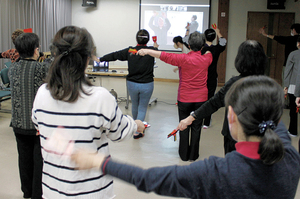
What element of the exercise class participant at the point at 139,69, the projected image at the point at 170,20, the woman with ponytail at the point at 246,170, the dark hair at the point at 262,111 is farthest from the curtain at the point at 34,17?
the dark hair at the point at 262,111

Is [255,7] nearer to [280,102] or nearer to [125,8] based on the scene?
[125,8]

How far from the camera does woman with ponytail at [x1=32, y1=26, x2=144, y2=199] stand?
45.0 inches

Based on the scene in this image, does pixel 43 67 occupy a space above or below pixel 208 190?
above

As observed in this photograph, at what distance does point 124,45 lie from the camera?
936 cm

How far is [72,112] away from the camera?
1.14m

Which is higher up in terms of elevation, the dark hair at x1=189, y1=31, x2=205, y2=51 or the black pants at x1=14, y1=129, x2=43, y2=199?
the dark hair at x1=189, y1=31, x2=205, y2=51

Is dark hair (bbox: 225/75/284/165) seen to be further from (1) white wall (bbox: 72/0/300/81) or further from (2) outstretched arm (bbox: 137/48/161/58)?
(1) white wall (bbox: 72/0/300/81)

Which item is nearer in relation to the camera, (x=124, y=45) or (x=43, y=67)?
(x=43, y=67)

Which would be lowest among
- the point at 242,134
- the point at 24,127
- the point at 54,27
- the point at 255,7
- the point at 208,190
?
the point at 24,127

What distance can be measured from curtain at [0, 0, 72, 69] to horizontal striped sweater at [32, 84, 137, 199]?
20.7 feet

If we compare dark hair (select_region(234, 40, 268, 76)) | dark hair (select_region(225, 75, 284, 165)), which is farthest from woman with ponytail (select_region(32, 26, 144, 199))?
dark hair (select_region(234, 40, 268, 76))

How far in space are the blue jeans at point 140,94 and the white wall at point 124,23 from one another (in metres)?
5.37

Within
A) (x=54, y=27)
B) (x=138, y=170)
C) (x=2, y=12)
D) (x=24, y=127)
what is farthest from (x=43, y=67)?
(x=54, y=27)

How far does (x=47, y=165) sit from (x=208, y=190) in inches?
30.0
